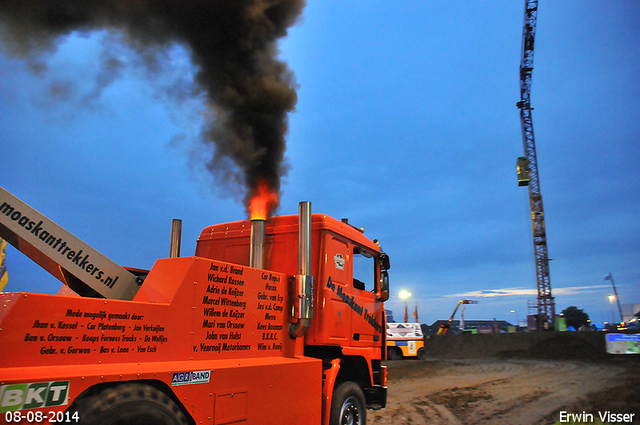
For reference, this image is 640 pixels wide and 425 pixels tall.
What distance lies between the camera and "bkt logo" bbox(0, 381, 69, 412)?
107 inches

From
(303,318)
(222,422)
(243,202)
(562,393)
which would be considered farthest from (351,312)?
(562,393)

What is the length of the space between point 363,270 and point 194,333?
148 inches

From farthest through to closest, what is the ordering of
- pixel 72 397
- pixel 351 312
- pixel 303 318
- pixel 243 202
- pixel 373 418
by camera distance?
pixel 373 418 → pixel 243 202 → pixel 351 312 → pixel 303 318 → pixel 72 397

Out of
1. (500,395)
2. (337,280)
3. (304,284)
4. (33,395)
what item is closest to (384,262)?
(337,280)

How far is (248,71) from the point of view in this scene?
23.8 feet

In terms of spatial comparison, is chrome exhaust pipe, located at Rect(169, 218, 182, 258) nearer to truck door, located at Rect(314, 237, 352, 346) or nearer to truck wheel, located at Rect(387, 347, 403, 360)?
truck door, located at Rect(314, 237, 352, 346)

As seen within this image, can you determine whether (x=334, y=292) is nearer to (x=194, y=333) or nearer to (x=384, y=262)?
(x=384, y=262)

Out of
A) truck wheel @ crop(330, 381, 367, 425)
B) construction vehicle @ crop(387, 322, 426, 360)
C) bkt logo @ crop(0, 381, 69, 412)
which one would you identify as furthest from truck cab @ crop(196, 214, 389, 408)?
construction vehicle @ crop(387, 322, 426, 360)

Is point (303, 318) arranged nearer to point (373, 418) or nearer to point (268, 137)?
point (268, 137)

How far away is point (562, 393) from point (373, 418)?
18.7ft

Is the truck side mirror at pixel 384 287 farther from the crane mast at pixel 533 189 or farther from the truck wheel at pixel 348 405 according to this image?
the crane mast at pixel 533 189

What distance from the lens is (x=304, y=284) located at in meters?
5.29

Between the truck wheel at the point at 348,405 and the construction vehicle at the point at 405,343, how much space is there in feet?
63.1

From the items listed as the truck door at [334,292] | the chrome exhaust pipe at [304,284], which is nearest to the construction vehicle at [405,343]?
the truck door at [334,292]
